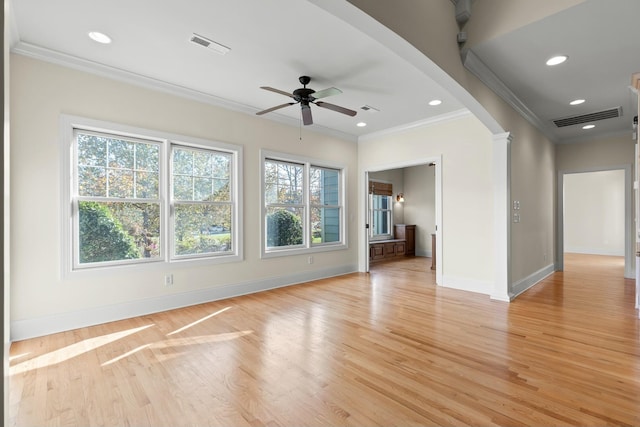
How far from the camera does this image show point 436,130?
17.1 ft

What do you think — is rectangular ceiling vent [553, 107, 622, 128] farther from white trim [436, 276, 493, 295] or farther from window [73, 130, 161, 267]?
window [73, 130, 161, 267]

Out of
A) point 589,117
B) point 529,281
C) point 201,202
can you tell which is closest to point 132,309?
point 201,202

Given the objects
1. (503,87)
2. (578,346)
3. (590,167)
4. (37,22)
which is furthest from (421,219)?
(37,22)

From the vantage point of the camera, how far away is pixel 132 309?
361 cm

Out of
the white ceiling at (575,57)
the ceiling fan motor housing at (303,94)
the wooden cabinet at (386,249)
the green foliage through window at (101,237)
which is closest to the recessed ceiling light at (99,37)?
the green foliage through window at (101,237)

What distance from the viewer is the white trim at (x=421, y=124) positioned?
486 cm

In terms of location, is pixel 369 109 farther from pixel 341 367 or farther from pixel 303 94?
pixel 341 367

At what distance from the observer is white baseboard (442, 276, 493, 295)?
4590 mm

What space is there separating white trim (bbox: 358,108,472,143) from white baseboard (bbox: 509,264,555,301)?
272 centimetres

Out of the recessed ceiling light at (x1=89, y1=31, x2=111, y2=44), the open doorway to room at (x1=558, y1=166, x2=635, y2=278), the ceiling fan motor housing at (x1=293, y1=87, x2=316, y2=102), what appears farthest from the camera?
the open doorway to room at (x1=558, y1=166, x2=635, y2=278)

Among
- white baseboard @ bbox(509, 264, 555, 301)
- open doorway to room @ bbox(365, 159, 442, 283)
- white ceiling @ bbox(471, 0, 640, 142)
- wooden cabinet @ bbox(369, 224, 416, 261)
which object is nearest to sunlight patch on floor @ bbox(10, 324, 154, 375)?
white ceiling @ bbox(471, 0, 640, 142)

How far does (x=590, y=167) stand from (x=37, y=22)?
868 centimetres

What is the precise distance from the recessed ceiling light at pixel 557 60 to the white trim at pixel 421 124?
1558 mm

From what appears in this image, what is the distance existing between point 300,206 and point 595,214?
355 inches
